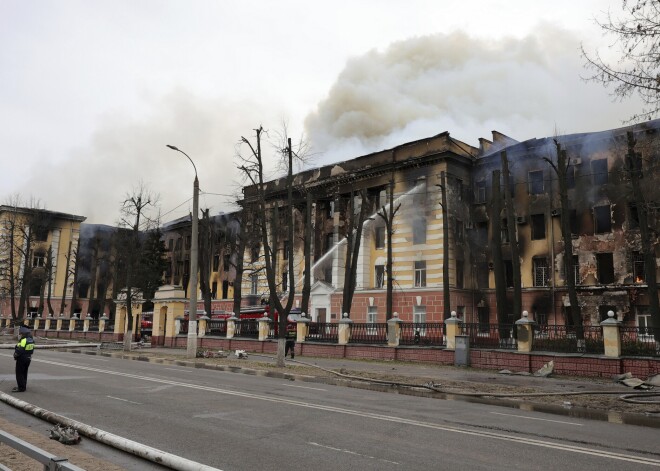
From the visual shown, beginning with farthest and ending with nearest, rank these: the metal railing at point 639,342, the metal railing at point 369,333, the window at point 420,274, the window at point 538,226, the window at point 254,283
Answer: the window at point 254,283 < the window at point 420,274 < the window at point 538,226 < the metal railing at point 369,333 < the metal railing at point 639,342

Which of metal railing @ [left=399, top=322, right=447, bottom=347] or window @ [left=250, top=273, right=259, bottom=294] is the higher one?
window @ [left=250, top=273, right=259, bottom=294]

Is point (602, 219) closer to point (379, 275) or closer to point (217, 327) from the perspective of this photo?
point (379, 275)

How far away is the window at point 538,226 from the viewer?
Answer: 38.4m

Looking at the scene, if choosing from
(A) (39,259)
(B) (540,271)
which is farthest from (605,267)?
(A) (39,259)

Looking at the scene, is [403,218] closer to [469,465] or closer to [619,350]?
[619,350]

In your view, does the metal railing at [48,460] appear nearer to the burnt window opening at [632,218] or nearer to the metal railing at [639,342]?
the metal railing at [639,342]

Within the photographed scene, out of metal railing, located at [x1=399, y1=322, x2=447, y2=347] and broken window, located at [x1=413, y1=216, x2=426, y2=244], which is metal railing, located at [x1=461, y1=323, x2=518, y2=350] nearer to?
metal railing, located at [x1=399, y1=322, x2=447, y2=347]

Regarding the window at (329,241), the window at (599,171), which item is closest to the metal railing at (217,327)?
the window at (329,241)

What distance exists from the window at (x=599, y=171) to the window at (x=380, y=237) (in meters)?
16.0

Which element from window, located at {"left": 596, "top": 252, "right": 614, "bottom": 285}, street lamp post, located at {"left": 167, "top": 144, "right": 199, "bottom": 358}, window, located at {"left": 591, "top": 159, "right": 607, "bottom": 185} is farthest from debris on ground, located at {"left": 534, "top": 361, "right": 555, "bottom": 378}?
window, located at {"left": 591, "top": 159, "right": 607, "bottom": 185}

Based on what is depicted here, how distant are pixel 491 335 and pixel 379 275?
21.5 metres

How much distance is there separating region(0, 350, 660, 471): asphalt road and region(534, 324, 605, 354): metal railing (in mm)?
8808

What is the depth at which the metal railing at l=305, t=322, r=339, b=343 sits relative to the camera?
2797cm

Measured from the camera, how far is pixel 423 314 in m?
39.5
